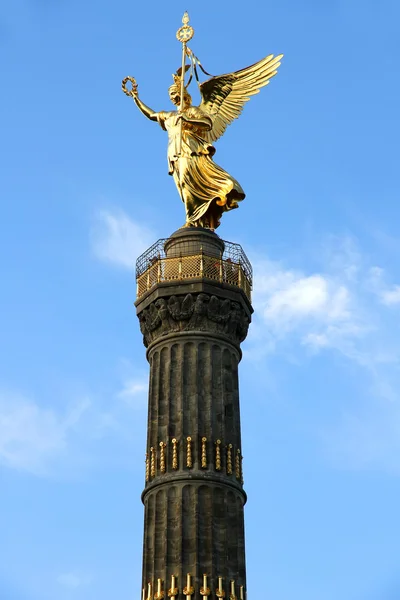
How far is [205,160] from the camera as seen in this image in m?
49.9

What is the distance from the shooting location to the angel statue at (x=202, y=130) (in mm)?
49281

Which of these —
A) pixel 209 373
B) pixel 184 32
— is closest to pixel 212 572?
pixel 209 373

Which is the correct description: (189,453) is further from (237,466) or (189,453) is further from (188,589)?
(188,589)

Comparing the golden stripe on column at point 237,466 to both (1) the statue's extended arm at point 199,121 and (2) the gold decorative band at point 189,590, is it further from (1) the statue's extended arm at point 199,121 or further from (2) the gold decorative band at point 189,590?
(1) the statue's extended arm at point 199,121

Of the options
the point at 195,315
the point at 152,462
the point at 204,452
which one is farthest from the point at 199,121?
the point at 152,462

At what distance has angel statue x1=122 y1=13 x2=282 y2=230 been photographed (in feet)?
162

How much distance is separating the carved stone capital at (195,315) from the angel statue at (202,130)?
5061 millimetres

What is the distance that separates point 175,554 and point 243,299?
39.5 ft


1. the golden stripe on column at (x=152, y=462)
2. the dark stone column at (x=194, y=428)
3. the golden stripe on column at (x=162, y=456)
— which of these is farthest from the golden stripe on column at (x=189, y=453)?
the golden stripe on column at (x=152, y=462)

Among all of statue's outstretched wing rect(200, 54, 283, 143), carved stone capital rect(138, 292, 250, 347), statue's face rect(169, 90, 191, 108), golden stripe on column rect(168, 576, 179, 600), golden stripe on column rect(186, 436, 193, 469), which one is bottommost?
golden stripe on column rect(168, 576, 179, 600)

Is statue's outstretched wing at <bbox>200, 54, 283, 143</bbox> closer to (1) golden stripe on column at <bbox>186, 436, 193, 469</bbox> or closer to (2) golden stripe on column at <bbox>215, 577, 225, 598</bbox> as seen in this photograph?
(1) golden stripe on column at <bbox>186, 436, 193, 469</bbox>

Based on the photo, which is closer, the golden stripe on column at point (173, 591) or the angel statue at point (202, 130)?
the golden stripe on column at point (173, 591)

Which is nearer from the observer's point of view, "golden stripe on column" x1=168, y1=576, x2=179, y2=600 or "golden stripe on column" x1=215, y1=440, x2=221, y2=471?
"golden stripe on column" x1=168, y1=576, x2=179, y2=600

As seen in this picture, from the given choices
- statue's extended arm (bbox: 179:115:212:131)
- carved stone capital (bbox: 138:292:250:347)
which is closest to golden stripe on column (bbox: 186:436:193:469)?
carved stone capital (bbox: 138:292:250:347)
